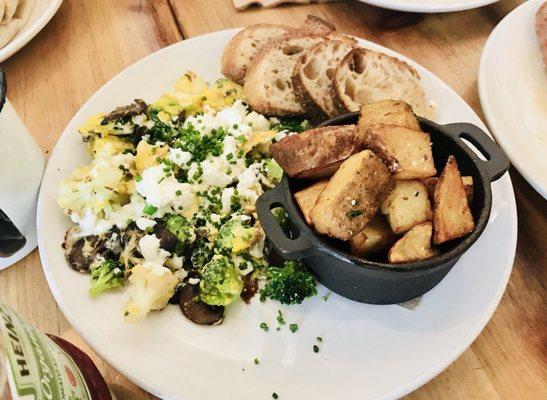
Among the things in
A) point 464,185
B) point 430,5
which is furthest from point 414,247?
point 430,5

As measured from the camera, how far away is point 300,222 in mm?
1141

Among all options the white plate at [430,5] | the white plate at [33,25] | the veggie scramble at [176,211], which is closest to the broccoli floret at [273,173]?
the veggie scramble at [176,211]

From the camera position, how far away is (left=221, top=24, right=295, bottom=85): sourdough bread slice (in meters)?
1.74

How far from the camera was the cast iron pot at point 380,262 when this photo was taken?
1.08m

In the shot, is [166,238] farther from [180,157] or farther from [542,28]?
[542,28]

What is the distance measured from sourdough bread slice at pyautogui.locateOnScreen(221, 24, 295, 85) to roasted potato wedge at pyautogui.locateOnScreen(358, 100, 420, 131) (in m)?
0.60

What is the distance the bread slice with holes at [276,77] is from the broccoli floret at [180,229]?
497 millimetres

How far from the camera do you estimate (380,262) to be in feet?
3.65

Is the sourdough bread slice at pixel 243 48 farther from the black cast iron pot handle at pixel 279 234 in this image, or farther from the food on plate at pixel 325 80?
the black cast iron pot handle at pixel 279 234

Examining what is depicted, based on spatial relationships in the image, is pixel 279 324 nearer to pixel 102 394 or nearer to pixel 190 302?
pixel 190 302

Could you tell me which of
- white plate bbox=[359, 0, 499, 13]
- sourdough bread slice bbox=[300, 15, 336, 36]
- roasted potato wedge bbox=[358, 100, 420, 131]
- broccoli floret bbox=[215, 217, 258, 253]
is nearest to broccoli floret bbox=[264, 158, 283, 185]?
broccoli floret bbox=[215, 217, 258, 253]

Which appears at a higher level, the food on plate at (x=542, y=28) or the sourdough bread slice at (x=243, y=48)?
the sourdough bread slice at (x=243, y=48)

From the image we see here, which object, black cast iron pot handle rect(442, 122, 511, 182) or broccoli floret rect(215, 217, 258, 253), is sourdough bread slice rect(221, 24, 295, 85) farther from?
black cast iron pot handle rect(442, 122, 511, 182)

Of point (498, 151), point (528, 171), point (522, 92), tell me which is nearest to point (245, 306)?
point (498, 151)
